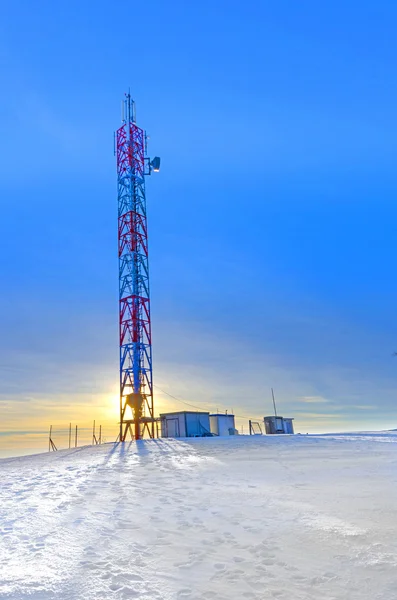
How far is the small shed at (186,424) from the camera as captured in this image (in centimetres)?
3198

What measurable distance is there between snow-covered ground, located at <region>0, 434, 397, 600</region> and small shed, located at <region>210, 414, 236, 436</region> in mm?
23420

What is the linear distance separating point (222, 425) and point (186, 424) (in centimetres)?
506

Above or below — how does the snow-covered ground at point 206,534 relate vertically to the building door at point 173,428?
below

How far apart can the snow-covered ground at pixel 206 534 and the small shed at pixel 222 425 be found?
76.8 feet

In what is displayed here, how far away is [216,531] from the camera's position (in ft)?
21.5

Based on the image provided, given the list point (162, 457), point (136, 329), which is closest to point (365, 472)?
point (162, 457)

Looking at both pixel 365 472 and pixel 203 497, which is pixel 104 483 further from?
pixel 365 472

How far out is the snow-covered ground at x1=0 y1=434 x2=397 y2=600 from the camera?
4699 millimetres

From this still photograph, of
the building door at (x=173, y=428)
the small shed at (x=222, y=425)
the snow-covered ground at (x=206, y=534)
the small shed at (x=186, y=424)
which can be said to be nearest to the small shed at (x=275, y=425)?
the small shed at (x=222, y=425)

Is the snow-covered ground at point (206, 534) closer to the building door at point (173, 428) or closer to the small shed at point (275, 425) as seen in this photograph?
the building door at point (173, 428)

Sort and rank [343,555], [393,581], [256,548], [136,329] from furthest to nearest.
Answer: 1. [136,329]
2. [256,548]
3. [343,555]
4. [393,581]

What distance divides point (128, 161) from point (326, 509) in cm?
4362

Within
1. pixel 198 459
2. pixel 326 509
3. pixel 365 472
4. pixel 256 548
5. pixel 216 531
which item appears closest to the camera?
pixel 256 548

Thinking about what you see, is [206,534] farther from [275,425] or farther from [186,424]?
[275,425]
